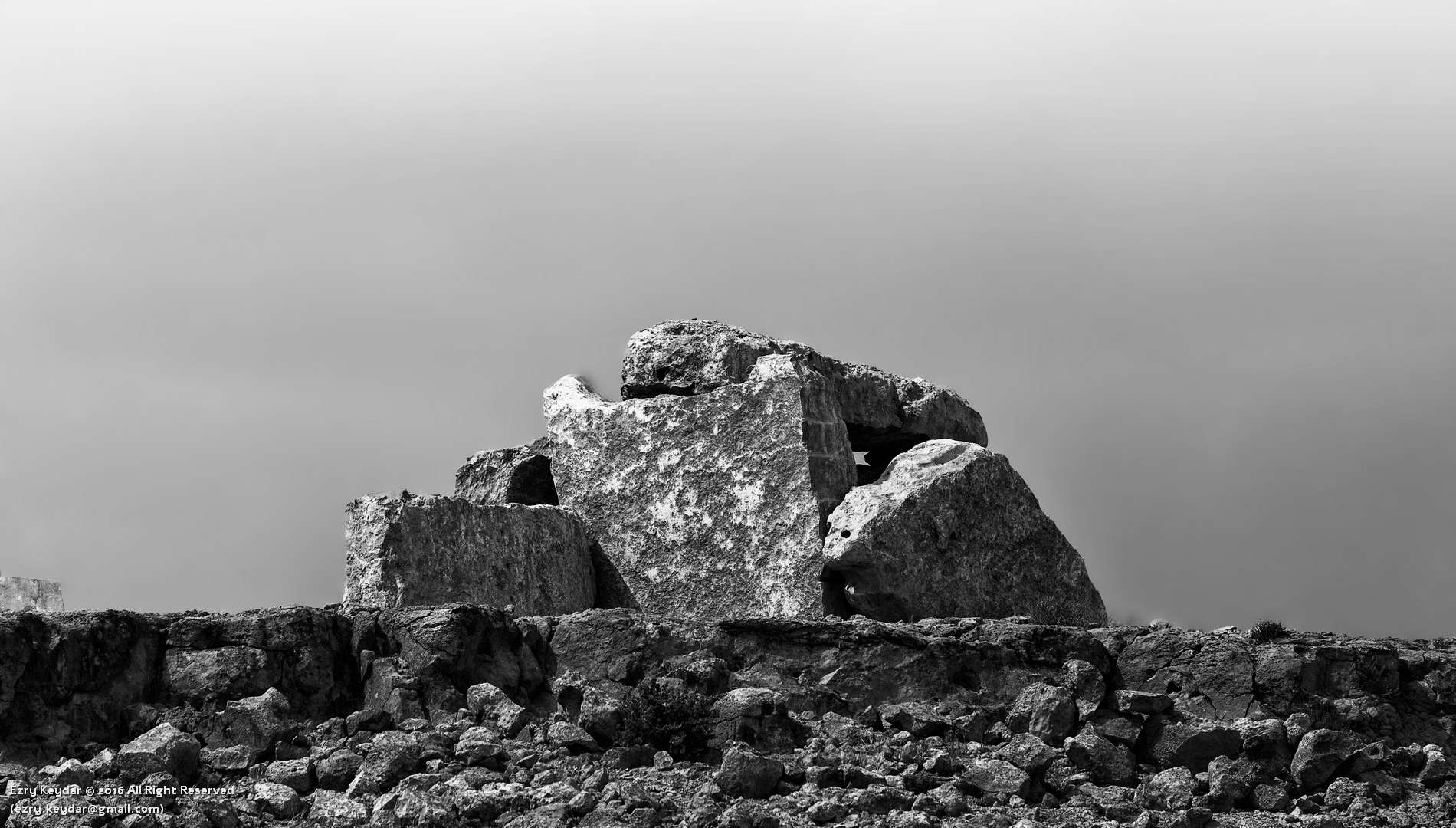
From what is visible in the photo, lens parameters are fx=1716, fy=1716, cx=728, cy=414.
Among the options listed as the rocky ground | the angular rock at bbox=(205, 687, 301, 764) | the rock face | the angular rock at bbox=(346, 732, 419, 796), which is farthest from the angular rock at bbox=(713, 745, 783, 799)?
the rock face

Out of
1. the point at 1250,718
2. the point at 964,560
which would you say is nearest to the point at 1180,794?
the point at 1250,718

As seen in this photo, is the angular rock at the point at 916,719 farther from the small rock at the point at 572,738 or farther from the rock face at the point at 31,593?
the rock face at the point at 31,593

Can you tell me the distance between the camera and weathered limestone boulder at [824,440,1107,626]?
1577 cm

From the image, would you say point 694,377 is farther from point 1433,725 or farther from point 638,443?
point 1433,725

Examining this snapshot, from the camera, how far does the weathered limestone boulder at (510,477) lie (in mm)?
17781

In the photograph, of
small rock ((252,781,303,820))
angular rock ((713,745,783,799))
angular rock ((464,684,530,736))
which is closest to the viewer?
small rock ((252,781,303,820))

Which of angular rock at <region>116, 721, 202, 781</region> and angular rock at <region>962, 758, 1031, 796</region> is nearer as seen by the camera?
angular rock at <region>116, 721, 202, 781</region>

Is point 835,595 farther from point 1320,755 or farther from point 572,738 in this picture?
point 1320,755

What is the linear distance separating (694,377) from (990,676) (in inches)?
233

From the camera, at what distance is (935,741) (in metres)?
11.5

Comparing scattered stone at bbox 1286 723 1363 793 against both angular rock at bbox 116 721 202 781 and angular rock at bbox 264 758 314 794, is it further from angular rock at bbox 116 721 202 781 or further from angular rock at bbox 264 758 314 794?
angular rock at bbox 116 721 202 781

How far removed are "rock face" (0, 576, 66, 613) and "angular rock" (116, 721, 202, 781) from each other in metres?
7.28

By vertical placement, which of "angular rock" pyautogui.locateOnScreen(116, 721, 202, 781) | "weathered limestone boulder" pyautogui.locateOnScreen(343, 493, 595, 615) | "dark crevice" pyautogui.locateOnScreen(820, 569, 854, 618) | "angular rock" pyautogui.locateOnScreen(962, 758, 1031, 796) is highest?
"weathered limestone boulder" pyautogui.locateOnScreen(343, 493, 595, 615)

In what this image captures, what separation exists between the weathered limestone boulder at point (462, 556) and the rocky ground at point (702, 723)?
2.66 m
